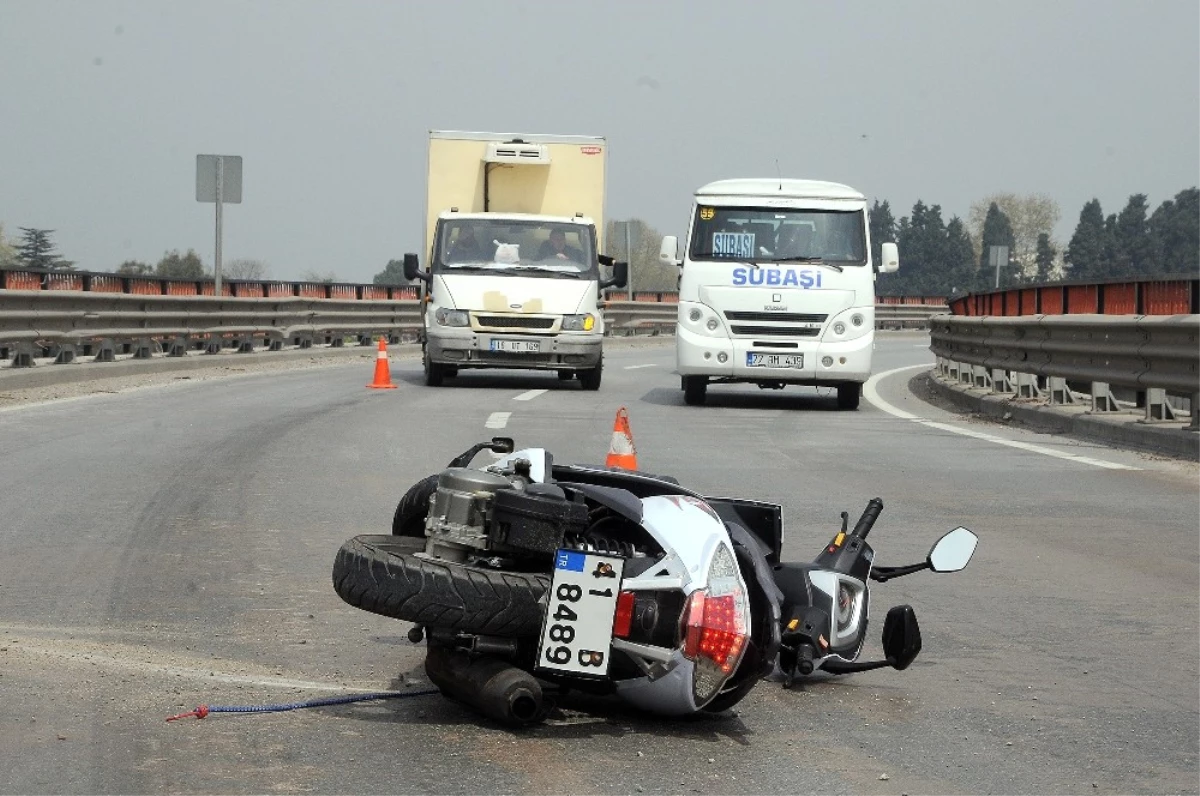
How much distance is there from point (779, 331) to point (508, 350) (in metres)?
4.22

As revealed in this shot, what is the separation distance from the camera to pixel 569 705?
5137mm

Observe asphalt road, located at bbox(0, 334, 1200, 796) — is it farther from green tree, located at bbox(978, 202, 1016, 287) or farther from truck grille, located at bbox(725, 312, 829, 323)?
green tree, located at bbox(978, 202, 1016, 287)

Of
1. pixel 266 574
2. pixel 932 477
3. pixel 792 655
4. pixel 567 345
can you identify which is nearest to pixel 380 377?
pixel 567 345

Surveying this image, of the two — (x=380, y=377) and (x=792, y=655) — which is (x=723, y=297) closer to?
(x=380, y=377)

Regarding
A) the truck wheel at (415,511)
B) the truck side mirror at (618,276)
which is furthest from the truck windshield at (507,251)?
the truck wheel at (415,511)

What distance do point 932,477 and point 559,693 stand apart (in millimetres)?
7549

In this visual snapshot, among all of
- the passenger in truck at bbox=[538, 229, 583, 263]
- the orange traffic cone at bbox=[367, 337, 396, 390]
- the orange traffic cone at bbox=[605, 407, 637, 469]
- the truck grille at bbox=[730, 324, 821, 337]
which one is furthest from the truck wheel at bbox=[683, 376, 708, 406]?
the orange traffic cone at bbox=[605, 407, 637, 469]

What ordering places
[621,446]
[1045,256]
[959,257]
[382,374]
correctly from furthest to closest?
[959,257], [1045,256], [382,374], [621,446]

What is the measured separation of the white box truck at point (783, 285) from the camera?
1997 centimetres

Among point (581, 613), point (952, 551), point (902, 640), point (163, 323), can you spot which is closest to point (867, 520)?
point (952, 551)

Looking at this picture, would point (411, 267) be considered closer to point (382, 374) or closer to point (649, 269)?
point (382, 374)

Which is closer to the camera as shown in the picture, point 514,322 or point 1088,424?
point 1088,424

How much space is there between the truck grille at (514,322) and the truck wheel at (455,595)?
59.0ft

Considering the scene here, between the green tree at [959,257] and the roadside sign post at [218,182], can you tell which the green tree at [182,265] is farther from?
the green tree at [959,257]
